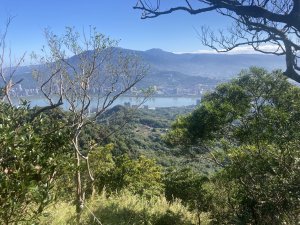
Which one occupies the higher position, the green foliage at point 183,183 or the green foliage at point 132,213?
the green foliage at point 132,213

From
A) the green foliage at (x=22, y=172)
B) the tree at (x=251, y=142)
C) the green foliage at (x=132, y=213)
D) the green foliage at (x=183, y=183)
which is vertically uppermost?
the green foliage at (x=22, y=172)

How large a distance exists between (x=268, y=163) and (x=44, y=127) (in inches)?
130

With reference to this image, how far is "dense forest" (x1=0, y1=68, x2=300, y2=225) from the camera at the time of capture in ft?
6.68

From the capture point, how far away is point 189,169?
13.9m

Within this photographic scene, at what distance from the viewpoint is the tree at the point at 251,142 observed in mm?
4121

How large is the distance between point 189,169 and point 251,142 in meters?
5.90

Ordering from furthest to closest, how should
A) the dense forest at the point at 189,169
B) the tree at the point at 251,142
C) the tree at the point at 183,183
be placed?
1. the tree at the point at 183,183
2. the tree at the point at 251,142
3. the dense forest at the point at 189,169

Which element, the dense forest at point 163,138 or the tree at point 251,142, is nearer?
the dense forest at point 163,138

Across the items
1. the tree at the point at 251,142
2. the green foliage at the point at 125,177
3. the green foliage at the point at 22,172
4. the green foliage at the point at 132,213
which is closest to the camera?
the green foliage at the point at 22,172

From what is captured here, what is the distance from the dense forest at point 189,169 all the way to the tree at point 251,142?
2 centimetres

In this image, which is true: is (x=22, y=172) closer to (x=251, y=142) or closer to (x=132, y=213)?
(x=132, y=213)

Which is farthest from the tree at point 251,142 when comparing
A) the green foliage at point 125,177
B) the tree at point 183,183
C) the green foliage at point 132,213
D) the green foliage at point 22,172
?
the green foliage at point 125,177

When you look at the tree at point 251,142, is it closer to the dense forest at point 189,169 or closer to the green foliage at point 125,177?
the dense forest at point 189,169

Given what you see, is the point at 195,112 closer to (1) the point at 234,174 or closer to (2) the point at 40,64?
(1) the point at 234,174
